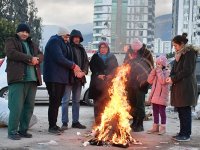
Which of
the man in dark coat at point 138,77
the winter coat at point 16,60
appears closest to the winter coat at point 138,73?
the man in dark coat at point 138,77

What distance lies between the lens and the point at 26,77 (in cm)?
759

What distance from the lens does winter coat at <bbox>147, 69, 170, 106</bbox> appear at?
8703 mm

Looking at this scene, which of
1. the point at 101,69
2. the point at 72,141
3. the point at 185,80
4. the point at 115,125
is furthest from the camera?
the point at 101,69

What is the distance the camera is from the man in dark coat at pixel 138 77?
29.3 feet

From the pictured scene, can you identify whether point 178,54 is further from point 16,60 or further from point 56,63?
point 16,60

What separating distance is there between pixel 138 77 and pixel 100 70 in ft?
2.57

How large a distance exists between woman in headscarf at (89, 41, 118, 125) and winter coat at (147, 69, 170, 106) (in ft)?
2.67

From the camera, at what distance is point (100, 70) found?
9.05 meters

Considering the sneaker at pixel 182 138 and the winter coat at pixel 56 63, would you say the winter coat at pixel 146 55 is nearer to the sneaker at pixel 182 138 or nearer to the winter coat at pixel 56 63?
the winter coat at pixel 56 63

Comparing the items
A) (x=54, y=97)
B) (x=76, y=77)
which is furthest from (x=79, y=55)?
(x=54, y=97)

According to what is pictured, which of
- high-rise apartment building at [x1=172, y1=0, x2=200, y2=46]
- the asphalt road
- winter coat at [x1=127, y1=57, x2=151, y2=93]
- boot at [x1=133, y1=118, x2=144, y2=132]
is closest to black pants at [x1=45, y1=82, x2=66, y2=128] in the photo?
the asphalt road

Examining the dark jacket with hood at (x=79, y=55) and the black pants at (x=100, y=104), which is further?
the black pants at (x=100, y=104)

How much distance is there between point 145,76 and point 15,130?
286 cm

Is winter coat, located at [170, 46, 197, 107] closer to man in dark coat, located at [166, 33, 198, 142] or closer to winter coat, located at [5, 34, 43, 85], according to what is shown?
man in dark coat, located at [166, 33, 198, 142]
